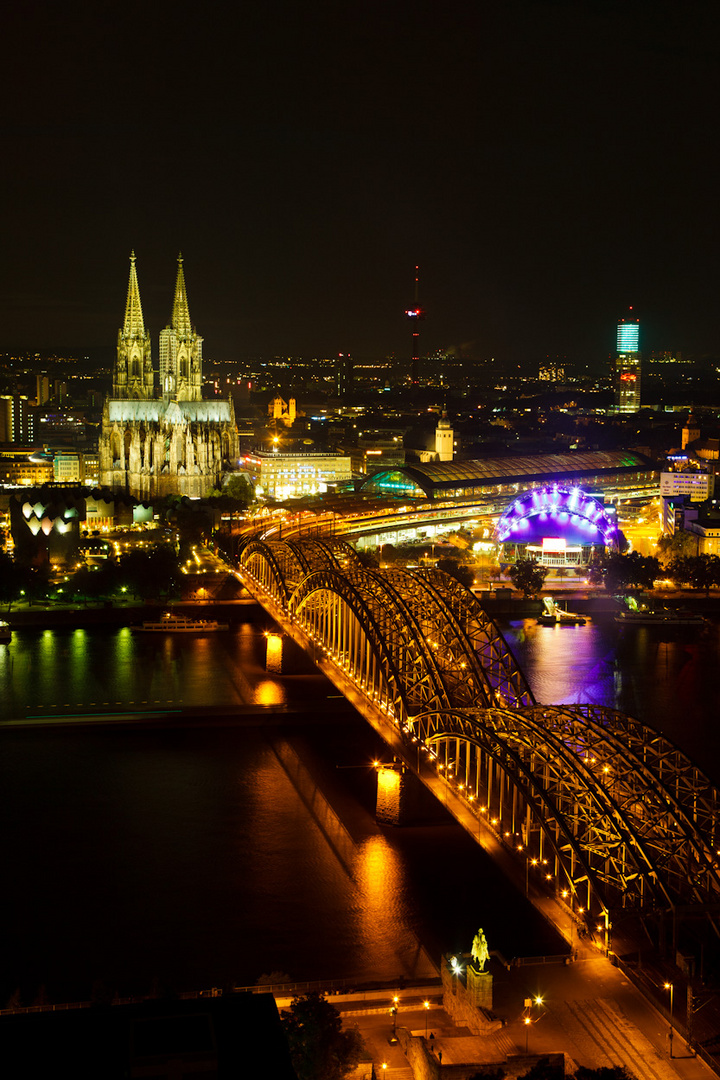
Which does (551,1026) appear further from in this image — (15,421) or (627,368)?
(627,368)

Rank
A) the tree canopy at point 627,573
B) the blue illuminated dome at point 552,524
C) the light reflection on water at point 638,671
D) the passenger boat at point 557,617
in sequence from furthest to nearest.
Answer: the blue illuminated dome at point 552,524
the tree canopy at point 627,573
the passenger boat at point 557,617
the light reflection on water at point 638,671

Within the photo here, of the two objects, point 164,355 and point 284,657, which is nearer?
point 284,657

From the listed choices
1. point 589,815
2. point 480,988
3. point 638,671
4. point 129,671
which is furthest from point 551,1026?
point 638,671

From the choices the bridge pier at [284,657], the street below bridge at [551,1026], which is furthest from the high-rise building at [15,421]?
the street below bridge at [551,1026]

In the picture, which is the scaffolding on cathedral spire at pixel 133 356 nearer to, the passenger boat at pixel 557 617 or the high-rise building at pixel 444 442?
the high-rise building at pixel 444 442

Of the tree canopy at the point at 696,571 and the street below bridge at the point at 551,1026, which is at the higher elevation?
the tree canopy at the point at 696,571

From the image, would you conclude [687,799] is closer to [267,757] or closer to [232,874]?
[232,874]

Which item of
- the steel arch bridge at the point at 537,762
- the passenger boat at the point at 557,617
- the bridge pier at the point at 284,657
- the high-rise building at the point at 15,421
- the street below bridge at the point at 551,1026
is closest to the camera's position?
the street below bridge at the point at 551,1026

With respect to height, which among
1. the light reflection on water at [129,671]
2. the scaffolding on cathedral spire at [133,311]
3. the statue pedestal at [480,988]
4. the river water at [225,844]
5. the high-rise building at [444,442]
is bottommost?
the river water at [225,844]
